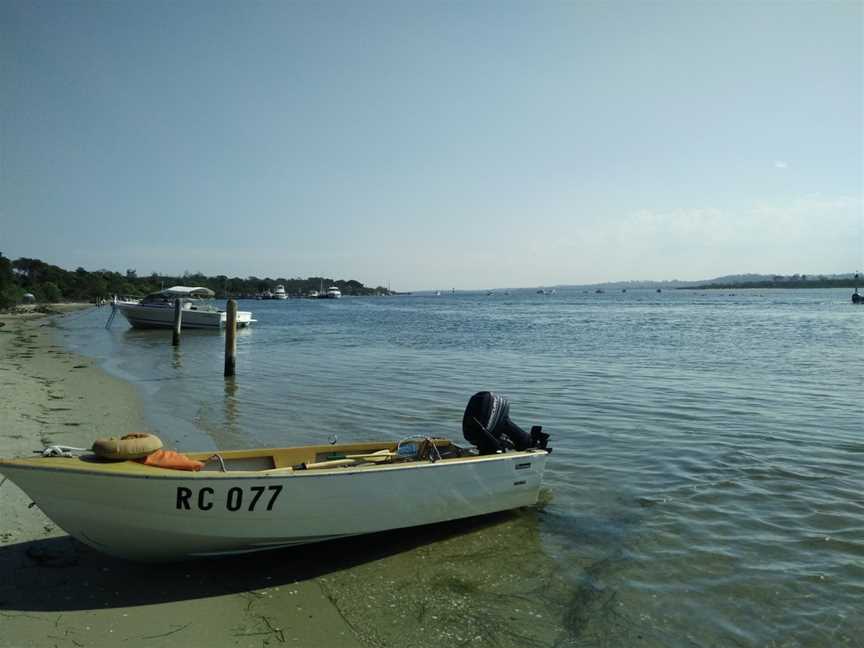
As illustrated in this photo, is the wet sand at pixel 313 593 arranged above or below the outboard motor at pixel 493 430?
below

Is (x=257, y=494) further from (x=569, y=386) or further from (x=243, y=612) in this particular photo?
(x=569, y=386)

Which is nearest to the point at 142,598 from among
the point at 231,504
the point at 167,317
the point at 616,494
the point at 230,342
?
the point at 231,504

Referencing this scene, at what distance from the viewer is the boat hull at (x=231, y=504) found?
5109mm

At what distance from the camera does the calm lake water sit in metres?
5.30

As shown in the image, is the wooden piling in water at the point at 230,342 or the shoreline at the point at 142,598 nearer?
the shoreline at the point at 142,598

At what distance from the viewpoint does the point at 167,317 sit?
38.9 metres

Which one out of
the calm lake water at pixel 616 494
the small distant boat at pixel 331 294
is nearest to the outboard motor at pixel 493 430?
the calm lake water at pixel 616 494

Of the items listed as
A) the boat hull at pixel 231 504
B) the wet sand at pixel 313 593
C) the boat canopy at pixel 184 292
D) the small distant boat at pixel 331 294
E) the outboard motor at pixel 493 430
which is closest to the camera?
the wet sand at pixel 313 593

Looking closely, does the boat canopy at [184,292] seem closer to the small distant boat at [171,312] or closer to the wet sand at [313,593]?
the small distant boat at [171,312]

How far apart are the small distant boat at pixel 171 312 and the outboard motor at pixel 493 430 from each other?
3496 cm

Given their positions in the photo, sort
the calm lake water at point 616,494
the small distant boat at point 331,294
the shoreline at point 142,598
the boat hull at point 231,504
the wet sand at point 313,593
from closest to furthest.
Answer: the shoreline at point 142,598 < the wet sand at point 313,593 < the boat hull at point 231,504 < the calm lake water at point 616,494 < the small distant boat at point 331,294

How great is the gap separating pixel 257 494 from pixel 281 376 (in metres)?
15.5

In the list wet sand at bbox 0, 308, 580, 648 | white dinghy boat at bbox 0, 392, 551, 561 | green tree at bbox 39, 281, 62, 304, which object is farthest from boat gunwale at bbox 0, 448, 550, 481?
green tree at bbox 39, 281, 62, 304

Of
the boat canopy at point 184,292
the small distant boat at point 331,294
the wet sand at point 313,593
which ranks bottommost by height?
the wet sand at point 313,593
